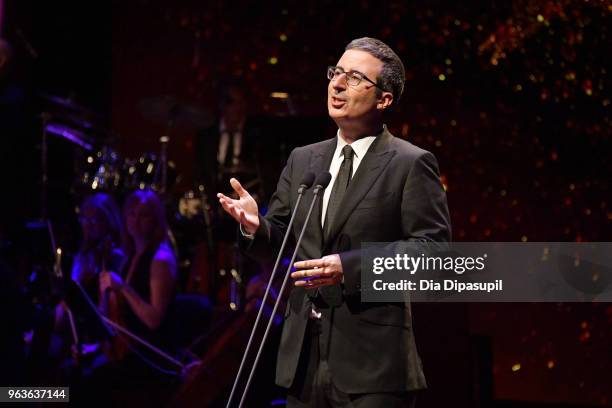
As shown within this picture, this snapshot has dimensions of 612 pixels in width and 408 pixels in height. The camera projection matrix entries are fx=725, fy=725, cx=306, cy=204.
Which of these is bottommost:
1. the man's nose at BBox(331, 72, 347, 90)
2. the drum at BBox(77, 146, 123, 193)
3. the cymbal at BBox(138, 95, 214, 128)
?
the man's nose at BBox(331, 72, 347, 90)

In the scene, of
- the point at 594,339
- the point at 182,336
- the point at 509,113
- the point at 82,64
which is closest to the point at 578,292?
the point at 594,339

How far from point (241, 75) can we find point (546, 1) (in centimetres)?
335

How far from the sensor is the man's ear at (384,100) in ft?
8.43

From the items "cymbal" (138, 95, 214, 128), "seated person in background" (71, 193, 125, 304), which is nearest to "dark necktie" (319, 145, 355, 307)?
"seated person in background" (71, 193, 125, 304)

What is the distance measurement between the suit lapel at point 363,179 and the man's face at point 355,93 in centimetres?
13

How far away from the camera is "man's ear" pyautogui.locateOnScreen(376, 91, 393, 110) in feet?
8.43

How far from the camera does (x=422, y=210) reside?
2.34 metres

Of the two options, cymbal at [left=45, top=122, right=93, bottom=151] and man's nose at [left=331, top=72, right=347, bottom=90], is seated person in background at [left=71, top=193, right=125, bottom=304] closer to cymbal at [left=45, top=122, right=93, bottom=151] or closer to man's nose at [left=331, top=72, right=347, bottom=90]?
cymbal at [left=45, top=122, right=93, bottom=151]

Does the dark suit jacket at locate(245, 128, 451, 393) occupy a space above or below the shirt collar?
below

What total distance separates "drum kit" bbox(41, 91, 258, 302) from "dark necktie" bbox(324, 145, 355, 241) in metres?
4.11

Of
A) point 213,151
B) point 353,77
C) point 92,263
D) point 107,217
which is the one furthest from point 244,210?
point 213,151

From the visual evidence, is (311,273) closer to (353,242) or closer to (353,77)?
(353,242)

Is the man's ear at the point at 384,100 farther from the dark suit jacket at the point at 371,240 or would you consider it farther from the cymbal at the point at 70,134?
the cymbal at the point at 70,134

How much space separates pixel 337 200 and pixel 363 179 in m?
0.11
